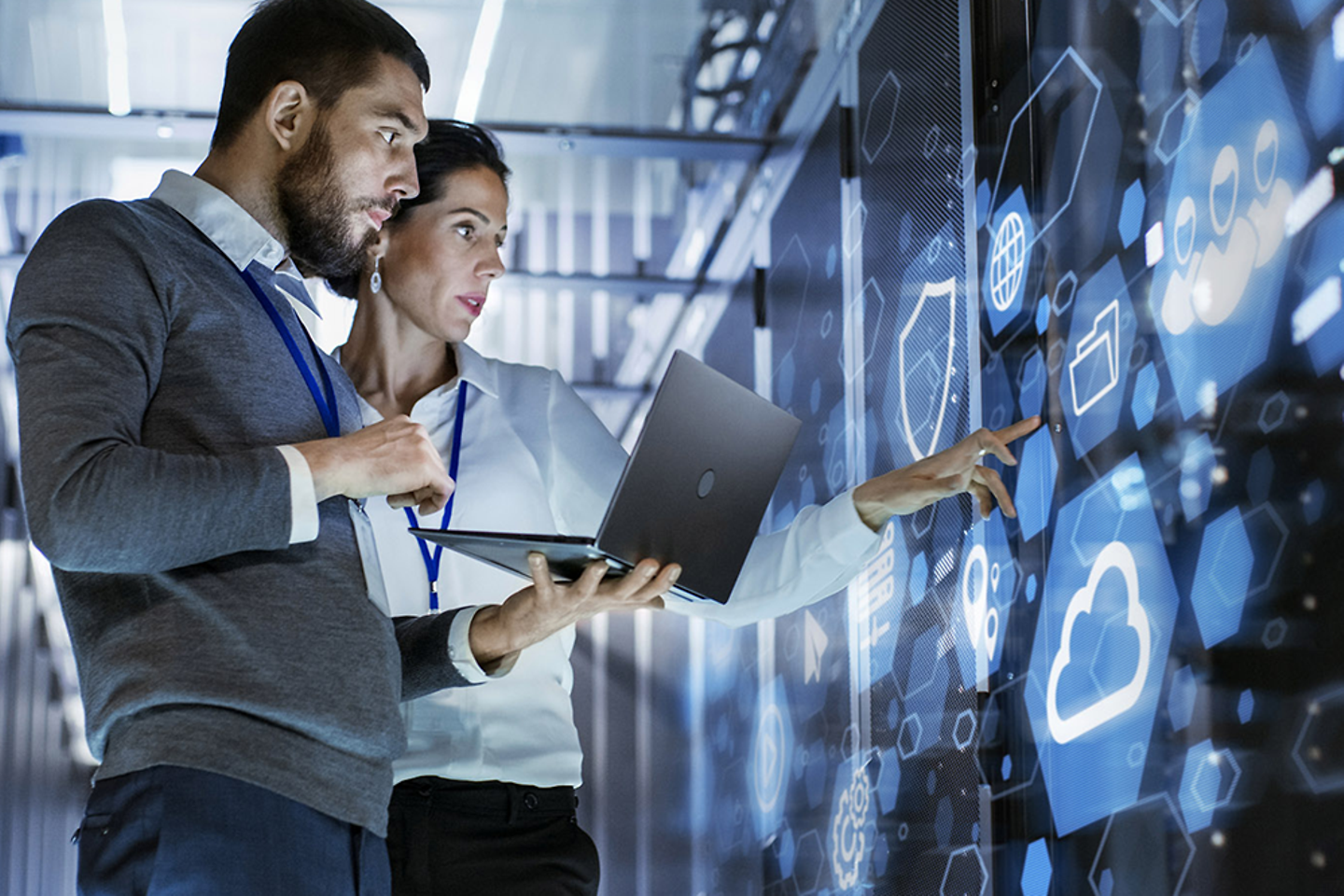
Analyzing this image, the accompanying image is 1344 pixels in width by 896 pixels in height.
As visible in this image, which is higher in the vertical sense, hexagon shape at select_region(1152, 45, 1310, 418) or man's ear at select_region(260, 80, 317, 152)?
man's ear at select_region(260, 80, 317, 152)

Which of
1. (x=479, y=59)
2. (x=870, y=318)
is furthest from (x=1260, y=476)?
(x=479, y=59)

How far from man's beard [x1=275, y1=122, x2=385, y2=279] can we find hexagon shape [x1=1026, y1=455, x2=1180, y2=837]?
92cm

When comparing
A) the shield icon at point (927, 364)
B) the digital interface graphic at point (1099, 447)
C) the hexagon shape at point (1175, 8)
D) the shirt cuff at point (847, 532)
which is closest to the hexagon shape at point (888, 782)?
the digital interface graphic at point (1099, 447)

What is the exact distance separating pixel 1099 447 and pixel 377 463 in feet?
3.07

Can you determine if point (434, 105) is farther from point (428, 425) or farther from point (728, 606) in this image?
point (728, 606)

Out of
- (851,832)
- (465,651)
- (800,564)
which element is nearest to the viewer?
(465,651)

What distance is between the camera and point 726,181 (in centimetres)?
446

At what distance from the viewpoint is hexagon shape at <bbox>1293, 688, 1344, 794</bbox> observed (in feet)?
4.50

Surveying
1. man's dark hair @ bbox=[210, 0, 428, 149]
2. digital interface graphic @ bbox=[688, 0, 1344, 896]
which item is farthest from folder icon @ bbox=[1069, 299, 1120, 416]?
man's dark hair @ bbox=[210, 0, 428, 149]

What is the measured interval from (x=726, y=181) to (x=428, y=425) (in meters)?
2.50

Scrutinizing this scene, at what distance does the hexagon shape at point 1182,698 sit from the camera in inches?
64.6

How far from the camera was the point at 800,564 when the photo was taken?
1977 millimetres

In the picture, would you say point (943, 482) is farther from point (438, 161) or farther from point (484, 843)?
point (438, 161)

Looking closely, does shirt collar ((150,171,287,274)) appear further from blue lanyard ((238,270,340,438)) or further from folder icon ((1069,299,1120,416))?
folder icon ((1069,299,1120,416))
